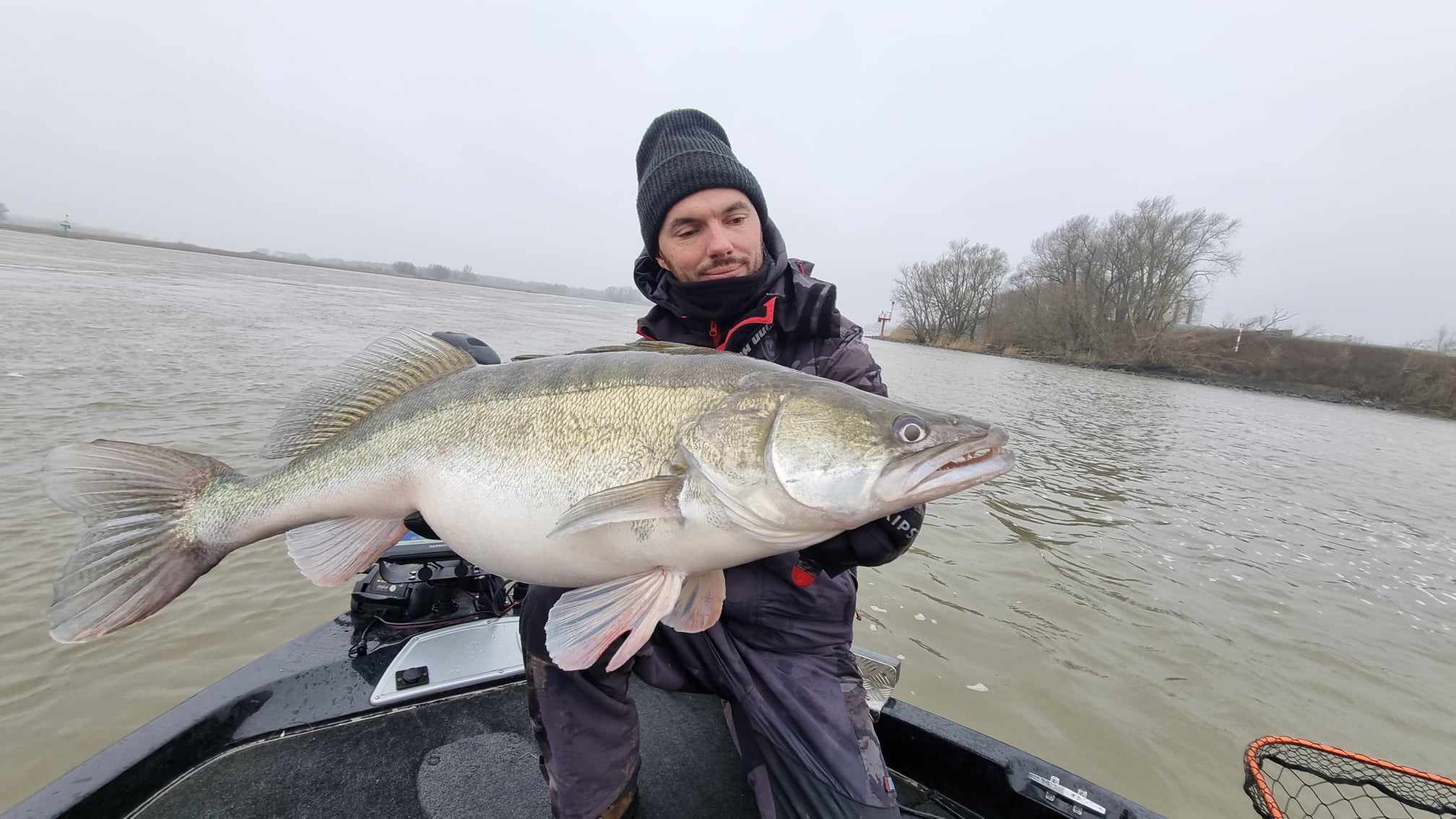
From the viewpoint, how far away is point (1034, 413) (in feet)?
56.7

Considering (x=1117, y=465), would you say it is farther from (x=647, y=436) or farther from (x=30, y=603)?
(x=30, y=603)

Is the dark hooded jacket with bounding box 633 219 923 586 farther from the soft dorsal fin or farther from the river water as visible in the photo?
the river water

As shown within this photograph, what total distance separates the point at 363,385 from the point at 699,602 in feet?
5.50

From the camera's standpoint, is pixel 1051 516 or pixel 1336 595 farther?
pixel 1051 516

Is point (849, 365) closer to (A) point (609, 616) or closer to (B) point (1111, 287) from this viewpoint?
(A) point (609, 616)

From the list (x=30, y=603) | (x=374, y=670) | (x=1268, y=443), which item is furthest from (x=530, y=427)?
(x=1268, y=443)

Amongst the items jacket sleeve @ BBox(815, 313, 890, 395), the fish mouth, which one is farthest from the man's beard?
the fish mouth

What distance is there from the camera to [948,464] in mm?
1730

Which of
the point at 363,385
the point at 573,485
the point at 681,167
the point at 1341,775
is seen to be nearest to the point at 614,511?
the point at 573,485

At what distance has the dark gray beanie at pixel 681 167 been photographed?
2.69m

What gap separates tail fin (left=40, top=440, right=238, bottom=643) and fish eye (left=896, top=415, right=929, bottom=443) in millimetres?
2368

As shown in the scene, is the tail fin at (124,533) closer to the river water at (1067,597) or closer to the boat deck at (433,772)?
the boat deck at (433,772)

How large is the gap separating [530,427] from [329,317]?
26539 mm

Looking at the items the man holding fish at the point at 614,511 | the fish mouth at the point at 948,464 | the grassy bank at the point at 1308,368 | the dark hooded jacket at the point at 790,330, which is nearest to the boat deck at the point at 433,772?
the man holding fish at the point at 614,511
